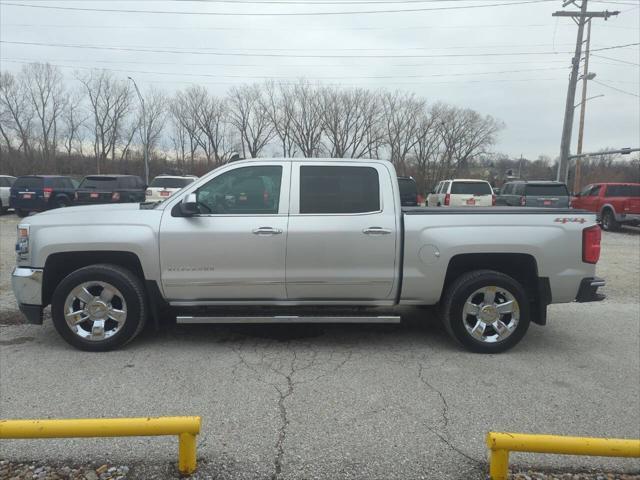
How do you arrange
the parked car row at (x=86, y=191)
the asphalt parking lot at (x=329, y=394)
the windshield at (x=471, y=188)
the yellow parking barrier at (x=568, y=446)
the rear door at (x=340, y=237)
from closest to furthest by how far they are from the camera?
1. the yellow parking barrier at (x=568, y=446)
2. the asphalt parking lot at (x=329, y=394)
3. the rear door at (x=340, y=237)
4. the parked car row at (x=86, y=191)
5. the windshield at (x=471, y=188)

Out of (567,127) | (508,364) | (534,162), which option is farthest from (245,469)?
(534,162)

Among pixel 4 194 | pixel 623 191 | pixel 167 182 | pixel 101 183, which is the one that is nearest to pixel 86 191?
pixel 101 183

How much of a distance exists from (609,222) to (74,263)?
59.8 ft

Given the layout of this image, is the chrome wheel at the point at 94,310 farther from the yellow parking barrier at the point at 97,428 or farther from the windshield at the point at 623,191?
the windshield at the point at 623,191

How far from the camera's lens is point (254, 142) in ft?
194

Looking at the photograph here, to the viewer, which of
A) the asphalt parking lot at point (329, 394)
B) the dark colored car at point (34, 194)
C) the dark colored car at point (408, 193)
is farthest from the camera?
the dark colored car at point (34, 194)

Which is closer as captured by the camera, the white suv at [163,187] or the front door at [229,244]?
the front door at [229,244]

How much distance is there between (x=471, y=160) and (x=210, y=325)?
208 feet

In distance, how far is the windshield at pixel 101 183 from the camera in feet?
58.8

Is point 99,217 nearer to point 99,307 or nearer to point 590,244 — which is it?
point 99,307

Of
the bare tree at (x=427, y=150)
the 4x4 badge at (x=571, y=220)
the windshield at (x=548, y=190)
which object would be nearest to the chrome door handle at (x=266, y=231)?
the 4x4 badge at (x=571, y=220)

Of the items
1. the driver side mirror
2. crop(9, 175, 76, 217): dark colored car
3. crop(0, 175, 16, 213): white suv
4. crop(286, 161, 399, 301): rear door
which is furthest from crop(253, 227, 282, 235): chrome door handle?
crop(0, 175, 16, 213): white suv

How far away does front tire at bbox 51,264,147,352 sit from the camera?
448 cm

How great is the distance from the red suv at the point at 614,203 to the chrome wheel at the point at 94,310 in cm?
1711
